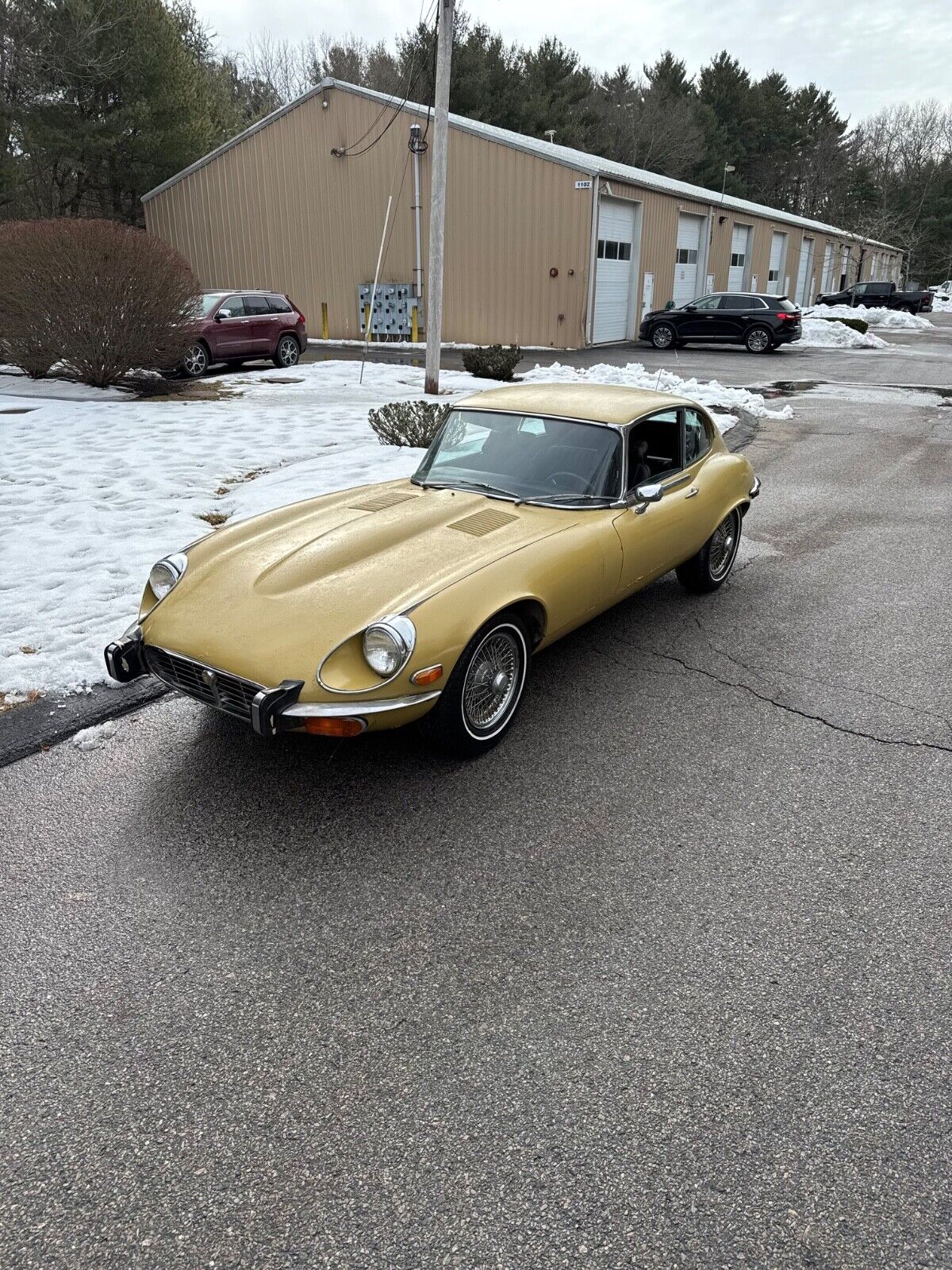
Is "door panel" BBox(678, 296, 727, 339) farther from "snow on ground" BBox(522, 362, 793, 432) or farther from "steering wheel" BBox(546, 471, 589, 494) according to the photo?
"steering wheel" BBox(546, 471, 589, 494)

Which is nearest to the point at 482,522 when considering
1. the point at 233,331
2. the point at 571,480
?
the point at 571,480

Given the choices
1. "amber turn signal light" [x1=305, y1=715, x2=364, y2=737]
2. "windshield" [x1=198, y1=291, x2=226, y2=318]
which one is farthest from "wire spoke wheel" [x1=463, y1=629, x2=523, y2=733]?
"windshield" [x1=198, y1=291, x2=226, y2=318]

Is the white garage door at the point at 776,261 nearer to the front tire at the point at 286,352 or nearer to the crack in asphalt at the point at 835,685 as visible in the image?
the front tire at the point at 286,352

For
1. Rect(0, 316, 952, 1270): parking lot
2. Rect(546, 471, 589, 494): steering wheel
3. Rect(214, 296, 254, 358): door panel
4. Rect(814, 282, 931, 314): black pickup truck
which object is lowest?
Rect(0, 316, 952, 1270): parking lot

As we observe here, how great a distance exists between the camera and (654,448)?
538 centimetres

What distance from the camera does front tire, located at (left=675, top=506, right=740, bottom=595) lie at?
233 inches

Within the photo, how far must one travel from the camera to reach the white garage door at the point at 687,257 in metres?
29.2

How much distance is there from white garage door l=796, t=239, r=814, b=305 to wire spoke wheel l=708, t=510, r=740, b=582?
44.0 meters

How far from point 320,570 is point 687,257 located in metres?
30.0

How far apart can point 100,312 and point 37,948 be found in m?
11.9

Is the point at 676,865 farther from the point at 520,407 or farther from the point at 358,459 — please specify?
the point at 358,459

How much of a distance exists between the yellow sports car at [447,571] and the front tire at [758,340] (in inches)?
842

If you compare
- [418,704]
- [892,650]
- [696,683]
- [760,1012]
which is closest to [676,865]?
[760,1012]

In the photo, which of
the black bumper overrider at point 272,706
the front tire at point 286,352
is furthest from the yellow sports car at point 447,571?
the front tire at point 286,352
